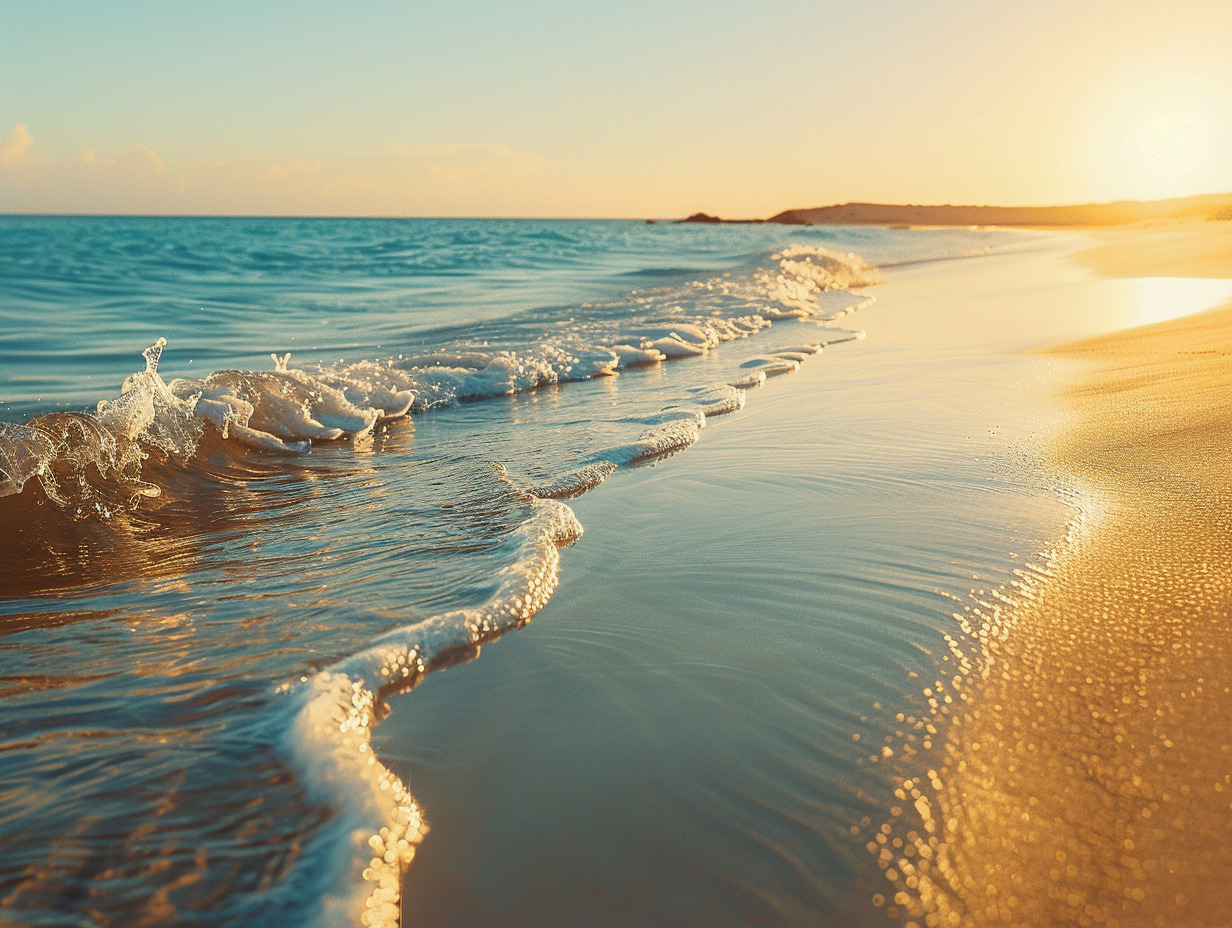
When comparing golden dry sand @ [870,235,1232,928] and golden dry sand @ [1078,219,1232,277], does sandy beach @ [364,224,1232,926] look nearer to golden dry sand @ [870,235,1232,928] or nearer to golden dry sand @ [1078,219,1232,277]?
golden dry sand @ [870,235,1232,928]

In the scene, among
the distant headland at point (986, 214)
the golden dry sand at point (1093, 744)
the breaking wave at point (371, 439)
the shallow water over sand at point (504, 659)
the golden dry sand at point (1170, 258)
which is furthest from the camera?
the distant headland at point (986, 214)

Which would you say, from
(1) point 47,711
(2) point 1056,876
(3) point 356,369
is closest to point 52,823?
(1) point 47,711

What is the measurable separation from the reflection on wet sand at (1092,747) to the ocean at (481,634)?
11 cm

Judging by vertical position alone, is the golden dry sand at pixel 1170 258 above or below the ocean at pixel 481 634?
above

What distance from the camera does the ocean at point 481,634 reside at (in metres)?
1.50

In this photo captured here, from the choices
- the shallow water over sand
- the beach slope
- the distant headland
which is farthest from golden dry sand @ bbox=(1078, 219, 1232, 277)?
the distant headland

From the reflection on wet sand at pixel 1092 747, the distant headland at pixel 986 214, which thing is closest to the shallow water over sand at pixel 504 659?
the reflection on wet sand at pixel 1092 747

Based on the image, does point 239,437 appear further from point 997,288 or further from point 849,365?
point 997,288

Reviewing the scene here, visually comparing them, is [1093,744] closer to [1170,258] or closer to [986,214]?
[1170,258]

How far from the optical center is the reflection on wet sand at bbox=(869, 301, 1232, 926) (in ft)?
4.37

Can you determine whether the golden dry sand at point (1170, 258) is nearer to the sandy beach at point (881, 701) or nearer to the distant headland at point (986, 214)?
the sandy beach at point (881, 701)

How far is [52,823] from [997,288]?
1233 centimetres

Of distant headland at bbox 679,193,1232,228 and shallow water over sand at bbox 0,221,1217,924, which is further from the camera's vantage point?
distant headland at bbox 679,193,1232,228

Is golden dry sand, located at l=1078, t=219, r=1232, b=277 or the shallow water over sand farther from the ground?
golden dry sand, located at l=1078, t=219, r=1232, b=277
